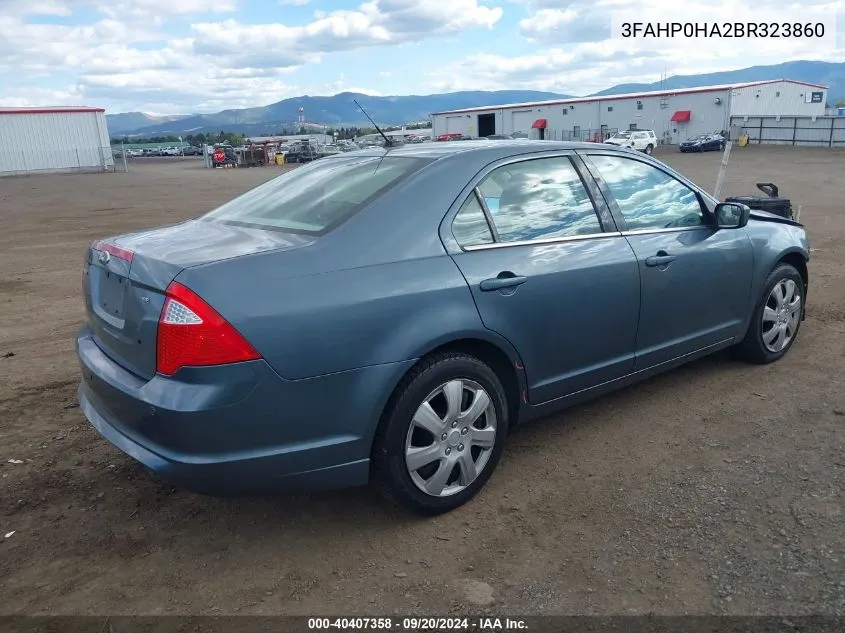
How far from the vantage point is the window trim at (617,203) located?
397cm

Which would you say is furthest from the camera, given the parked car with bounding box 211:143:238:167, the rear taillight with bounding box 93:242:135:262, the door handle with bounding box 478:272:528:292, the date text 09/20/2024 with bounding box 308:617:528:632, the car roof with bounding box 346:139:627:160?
the parked car with bounding box 211:143:238:167

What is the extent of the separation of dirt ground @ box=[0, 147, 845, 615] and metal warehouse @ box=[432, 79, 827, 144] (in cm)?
5541

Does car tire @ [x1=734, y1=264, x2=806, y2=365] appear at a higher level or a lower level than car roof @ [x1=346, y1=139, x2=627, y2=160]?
lower

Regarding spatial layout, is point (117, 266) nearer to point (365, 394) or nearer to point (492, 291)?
point (365, 394)

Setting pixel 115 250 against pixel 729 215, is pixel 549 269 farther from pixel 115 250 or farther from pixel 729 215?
pixel 115 250

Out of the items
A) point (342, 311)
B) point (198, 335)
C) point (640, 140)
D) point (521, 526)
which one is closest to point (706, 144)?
point (640, 140)

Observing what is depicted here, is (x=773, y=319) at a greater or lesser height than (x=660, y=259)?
lesser

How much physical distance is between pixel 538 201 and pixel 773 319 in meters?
2.39

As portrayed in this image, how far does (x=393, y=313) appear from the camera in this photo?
2936 mm

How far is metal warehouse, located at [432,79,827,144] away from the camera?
54.4 metres

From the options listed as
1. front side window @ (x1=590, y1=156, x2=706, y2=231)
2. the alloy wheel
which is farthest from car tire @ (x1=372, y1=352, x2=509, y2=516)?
the alloy wheel

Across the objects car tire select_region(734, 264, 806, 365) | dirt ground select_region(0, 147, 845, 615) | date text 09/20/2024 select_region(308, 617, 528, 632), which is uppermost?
car tire select_region(734, 264, 806, 365)

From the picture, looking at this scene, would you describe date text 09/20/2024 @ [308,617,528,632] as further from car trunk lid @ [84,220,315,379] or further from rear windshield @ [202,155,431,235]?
rear windshield @ [202,155,431,235]

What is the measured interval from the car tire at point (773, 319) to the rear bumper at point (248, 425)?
3.11m
